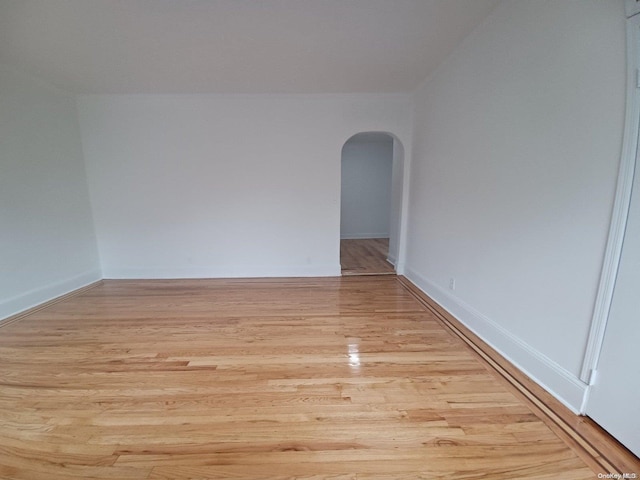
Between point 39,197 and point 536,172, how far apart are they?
4.99 meters

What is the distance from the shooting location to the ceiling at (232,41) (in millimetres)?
1876

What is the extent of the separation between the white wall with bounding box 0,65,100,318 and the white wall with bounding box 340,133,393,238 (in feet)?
17.6

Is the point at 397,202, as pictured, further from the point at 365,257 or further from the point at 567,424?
the point at 567,424

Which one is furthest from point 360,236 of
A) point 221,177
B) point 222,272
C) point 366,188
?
point 221,177

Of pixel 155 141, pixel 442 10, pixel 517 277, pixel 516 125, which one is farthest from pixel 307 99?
pixel 517 277

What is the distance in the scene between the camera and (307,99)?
11.6 ft

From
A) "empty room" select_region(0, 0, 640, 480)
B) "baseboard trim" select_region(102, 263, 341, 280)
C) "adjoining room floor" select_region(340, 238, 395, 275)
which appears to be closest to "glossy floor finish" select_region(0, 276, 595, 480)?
"empty room" select_region(0, 0, 640, 480)

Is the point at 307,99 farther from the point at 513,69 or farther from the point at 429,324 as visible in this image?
the point at 429,324

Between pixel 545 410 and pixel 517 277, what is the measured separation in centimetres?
82

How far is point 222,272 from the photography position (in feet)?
12.9

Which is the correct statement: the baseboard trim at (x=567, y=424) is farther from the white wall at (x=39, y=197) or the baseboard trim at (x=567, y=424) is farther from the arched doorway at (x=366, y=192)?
the white wall at (x=39, y=197)

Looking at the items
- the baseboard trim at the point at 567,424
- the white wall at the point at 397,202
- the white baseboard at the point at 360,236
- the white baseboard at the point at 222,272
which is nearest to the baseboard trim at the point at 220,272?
the white baseboard at the point at 222,272

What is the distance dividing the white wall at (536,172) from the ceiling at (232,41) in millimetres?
511

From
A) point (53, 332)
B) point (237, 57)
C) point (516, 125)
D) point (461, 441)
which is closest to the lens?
point (461, 441)
